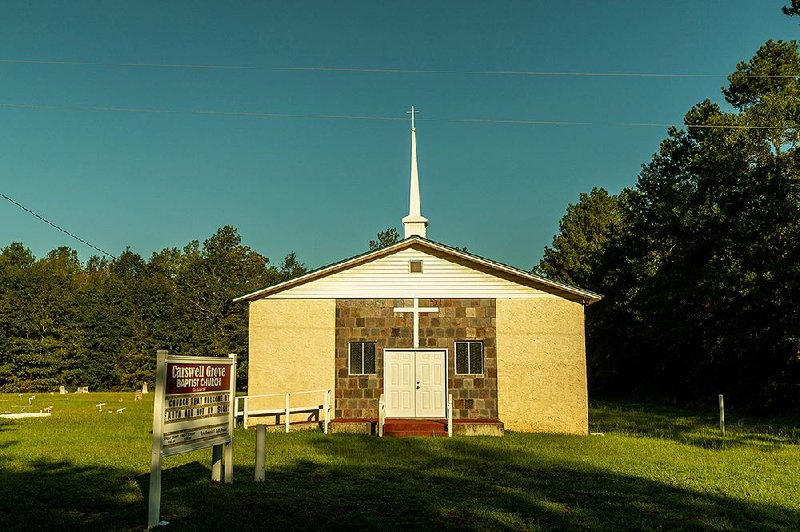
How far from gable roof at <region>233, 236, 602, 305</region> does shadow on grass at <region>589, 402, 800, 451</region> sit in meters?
4.61

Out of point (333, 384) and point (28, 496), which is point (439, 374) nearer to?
point (333, 384)

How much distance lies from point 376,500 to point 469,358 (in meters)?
10.9

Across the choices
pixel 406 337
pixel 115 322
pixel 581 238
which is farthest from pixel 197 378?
pixel 115 322

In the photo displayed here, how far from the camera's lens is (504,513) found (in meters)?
8.83

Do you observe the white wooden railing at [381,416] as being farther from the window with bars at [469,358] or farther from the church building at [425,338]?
the window with bars at [469,358]

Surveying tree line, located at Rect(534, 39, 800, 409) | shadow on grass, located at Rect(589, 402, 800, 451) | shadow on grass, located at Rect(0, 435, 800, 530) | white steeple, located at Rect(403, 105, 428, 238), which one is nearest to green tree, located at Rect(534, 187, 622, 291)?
tree line, located at Rect(534, 39, 800, 409)

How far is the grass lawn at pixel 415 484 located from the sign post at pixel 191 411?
49 cm

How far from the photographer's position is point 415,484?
1085cm

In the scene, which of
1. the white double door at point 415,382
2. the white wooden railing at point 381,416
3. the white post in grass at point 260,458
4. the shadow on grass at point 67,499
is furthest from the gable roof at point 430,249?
the white post in grass at point 260,458

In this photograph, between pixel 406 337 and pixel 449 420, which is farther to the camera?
pixel 406 337

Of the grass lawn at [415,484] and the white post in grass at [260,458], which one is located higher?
the white post in grass at [260,458]

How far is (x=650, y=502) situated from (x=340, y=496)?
4417 millimetres

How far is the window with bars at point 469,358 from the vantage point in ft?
65.9

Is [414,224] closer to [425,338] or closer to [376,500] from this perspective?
[425,338]
